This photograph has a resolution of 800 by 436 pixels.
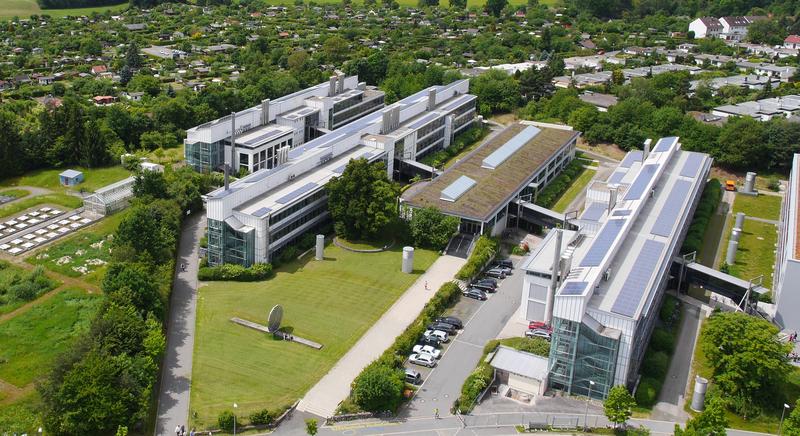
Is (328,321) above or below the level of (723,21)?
below

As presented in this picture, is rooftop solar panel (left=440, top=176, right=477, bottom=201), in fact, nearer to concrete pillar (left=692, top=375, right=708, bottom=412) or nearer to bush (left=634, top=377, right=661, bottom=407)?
bush (left=634, top=377, right=661, bottom=407)

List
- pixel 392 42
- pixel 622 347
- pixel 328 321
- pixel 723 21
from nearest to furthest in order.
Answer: pixel 622 347
pixel 328 321
pixel 392 42
pixel 723 21

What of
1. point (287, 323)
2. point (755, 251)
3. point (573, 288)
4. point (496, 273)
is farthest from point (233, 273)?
point (755, 251)

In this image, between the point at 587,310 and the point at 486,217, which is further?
the point at 486,217

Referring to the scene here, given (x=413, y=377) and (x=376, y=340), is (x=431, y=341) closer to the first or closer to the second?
(x=376, y=340)

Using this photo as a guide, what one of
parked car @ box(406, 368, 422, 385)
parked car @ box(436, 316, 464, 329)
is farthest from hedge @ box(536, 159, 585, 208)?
parked car @ box(406, 368, 422, 385)

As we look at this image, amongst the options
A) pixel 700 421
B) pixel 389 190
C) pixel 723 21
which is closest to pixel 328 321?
pixel 389 190

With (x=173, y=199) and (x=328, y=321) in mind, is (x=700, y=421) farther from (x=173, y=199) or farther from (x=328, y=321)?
(x=173, y=199)
